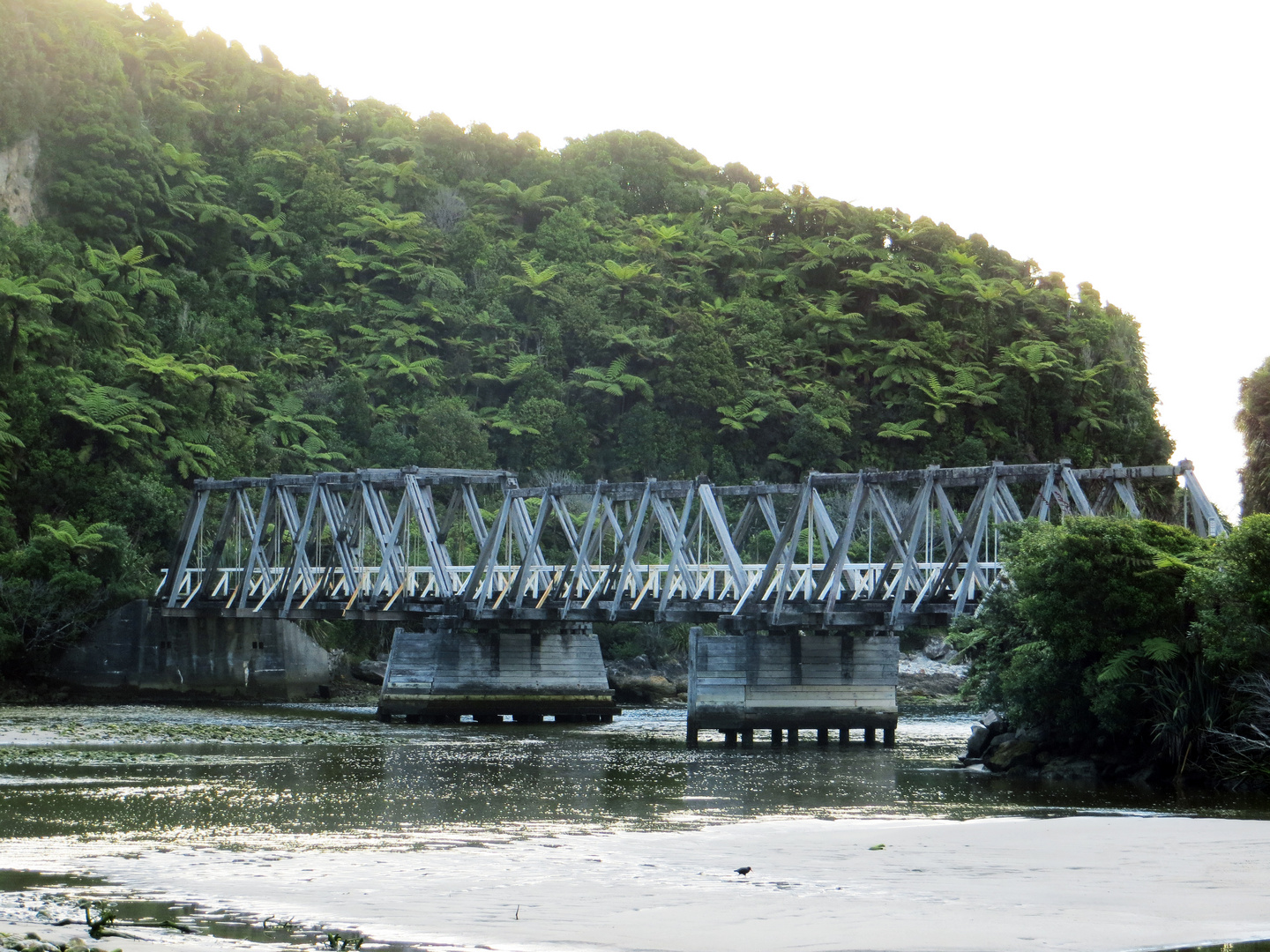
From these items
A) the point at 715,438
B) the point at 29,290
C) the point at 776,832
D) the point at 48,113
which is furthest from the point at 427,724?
the point at 48,113

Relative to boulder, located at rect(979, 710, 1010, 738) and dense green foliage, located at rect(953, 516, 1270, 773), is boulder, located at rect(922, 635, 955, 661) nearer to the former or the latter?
boulder, located at rect(979, 710, 1010, 738)

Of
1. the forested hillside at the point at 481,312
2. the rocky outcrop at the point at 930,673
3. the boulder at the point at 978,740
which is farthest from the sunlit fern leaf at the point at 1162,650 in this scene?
the forested hillside at the point at 481,312

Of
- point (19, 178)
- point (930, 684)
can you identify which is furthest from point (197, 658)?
point (19, 178)

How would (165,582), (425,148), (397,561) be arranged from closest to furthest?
(397,561)
(165,582)
(425,148)

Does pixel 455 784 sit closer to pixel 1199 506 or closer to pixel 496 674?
pixel 1199 506

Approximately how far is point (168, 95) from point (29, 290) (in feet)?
108

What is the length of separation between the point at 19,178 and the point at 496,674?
124 feet

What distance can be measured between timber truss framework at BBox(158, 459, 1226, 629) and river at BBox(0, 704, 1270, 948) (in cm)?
367

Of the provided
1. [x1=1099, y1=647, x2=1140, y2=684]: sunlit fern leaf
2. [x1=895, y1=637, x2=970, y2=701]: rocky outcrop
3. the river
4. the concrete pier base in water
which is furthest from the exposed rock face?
[x1=1099, y1=647, x2=1140, y2=684]: sunlit fern leaf

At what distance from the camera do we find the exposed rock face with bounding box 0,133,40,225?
69875 mm

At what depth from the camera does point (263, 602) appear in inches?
2076

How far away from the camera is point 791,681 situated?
125 feet

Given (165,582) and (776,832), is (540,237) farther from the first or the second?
(776,832)

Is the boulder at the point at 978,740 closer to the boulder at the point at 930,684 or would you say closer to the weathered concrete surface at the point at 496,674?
the weathered concrete surface at the point at 496,674
